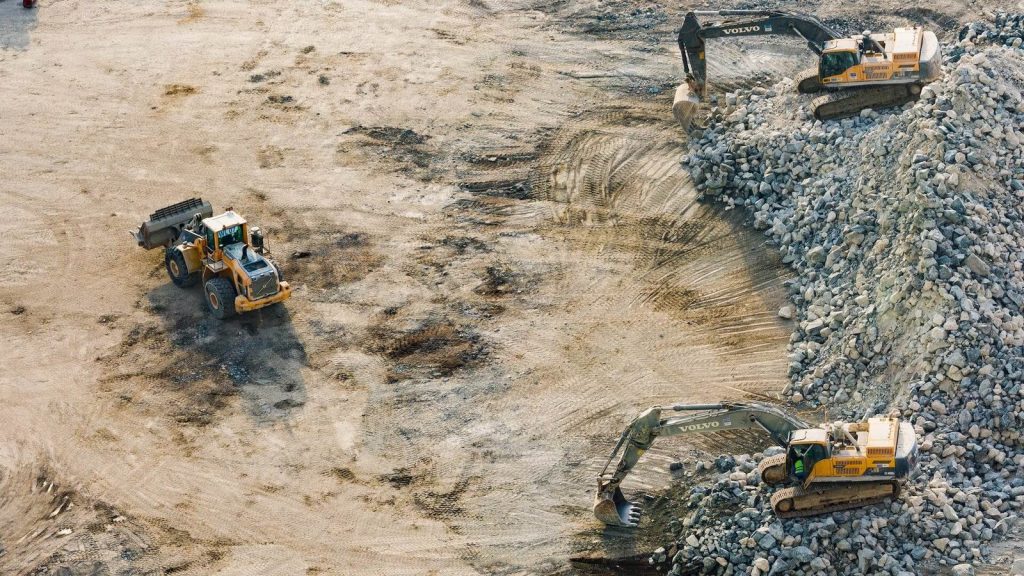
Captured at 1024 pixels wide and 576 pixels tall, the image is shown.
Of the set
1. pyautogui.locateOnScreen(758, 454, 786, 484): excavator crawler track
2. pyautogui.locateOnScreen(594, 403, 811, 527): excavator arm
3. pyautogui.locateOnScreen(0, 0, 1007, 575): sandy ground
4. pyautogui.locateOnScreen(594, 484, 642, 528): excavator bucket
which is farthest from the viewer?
pyautogui.locateOnScreen(0, 0, 1007, 575): sandy ground

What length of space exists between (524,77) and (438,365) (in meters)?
9.92

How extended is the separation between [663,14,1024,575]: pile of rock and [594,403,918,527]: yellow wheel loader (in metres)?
0.28

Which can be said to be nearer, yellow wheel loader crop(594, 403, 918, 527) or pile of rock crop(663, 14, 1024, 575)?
yellow wheel loader crop(594, 403, 918, 527)

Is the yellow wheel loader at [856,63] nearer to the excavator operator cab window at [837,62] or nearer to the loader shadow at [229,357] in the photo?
the excavator operator cab window at [837,62]

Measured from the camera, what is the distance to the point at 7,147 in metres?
28.0

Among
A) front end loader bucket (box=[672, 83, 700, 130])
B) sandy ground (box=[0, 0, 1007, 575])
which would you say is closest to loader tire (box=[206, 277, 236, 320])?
sandy ground (box=[0, 0, 1007, 575])

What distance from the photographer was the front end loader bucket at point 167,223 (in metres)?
23.8

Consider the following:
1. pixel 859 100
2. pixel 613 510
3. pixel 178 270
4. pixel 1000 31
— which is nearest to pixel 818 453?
pixel 613 510

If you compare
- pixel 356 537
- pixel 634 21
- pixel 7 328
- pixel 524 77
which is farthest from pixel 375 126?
pixel 356 537

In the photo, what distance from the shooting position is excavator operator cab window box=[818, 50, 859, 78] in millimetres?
23188

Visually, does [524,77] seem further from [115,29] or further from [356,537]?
[356,537]

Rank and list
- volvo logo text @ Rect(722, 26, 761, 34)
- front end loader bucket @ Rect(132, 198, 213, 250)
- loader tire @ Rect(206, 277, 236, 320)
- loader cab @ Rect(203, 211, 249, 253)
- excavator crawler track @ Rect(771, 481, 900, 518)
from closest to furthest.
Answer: excavator crawler track @ Rect(771, 481, 900, 518) → loader tire @ Rect(206, 277, 236, 320) → loader cab @ Rect(203, 211, 249, 253) → front end loader bucket @ Rect(132, 198, 213, 250) → volvo logo text @ Rect(722, 26, 761, 34)

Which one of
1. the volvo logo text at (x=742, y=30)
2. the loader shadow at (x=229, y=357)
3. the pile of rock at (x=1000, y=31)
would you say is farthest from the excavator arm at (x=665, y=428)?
the pile of rock at (x=1000, y=31)

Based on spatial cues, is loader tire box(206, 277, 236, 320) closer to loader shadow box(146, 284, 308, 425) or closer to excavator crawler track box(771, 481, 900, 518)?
loader shadow box(146, 284, 308, 425)
